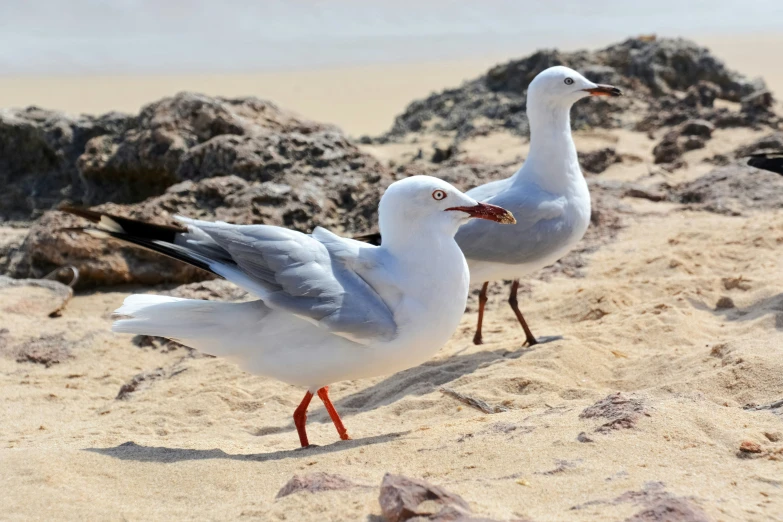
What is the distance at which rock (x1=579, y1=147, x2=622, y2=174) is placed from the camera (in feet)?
32.9

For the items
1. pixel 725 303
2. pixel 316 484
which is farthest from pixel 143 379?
pixel 725 303

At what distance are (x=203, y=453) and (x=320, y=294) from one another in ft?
2.65

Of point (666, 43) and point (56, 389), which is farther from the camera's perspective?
point (666, 43)

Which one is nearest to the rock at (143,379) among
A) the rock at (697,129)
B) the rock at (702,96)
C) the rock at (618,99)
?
the rock at (618,99)

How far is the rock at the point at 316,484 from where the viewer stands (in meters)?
3.08

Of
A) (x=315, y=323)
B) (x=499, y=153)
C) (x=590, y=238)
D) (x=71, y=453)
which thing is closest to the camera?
(x=71, y=453)

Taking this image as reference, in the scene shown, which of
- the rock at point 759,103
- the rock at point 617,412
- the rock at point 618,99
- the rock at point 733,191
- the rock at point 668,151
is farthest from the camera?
the rock at point 618,99

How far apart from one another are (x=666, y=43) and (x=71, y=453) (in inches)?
477

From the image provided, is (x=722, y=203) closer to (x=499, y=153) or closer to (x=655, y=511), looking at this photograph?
(x=499, y=153)

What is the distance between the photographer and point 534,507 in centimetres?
292

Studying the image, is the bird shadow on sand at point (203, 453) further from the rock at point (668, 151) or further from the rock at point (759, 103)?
the rock at point (759, 103)

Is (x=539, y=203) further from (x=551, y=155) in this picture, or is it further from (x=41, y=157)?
(x=41, y=157)

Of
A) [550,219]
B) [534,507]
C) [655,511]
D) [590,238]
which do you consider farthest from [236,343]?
[590,238]

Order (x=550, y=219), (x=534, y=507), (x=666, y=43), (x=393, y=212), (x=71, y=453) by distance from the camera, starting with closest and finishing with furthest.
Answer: (x=534, y=507)
(x=71, y=453)
(x=393, y=212)
(x=550, y=219)
(x=666, y=43)
